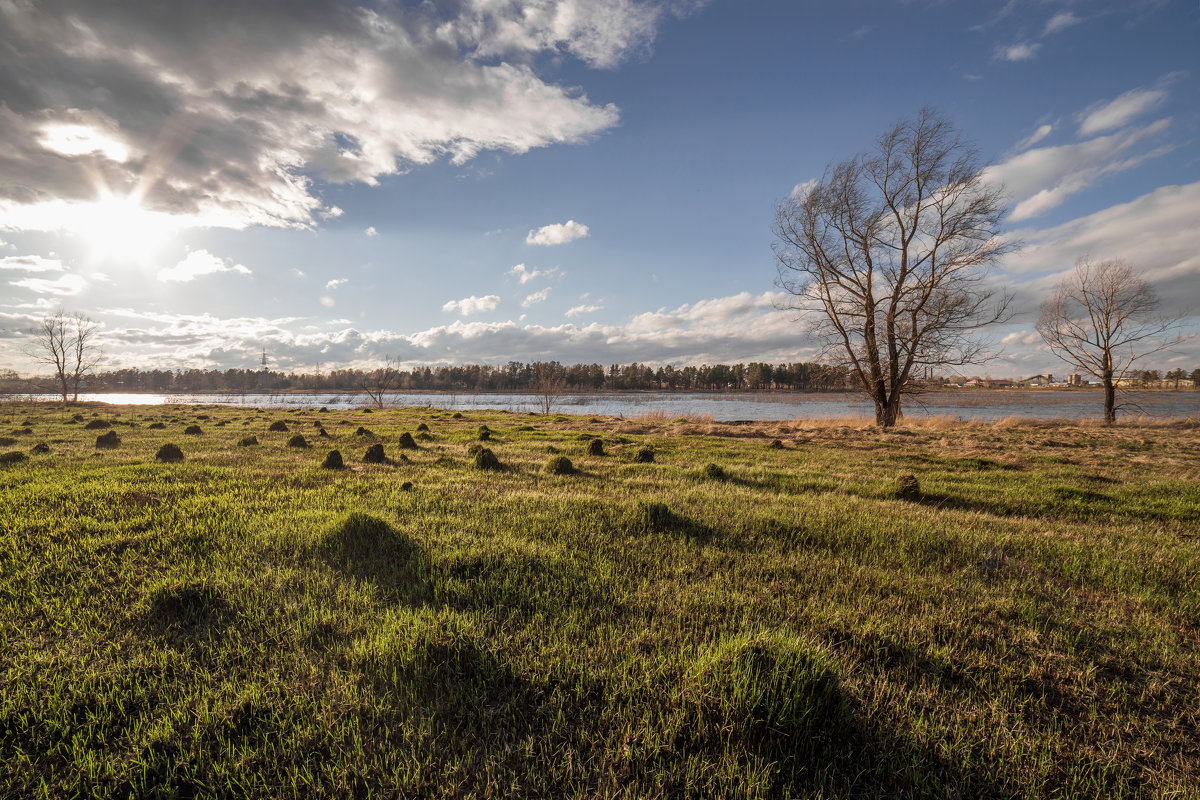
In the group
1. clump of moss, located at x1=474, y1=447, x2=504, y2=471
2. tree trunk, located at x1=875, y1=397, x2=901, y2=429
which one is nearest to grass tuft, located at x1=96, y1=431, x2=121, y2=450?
clump of moss, located at x1=474, y1=447, x2=504, y2=471

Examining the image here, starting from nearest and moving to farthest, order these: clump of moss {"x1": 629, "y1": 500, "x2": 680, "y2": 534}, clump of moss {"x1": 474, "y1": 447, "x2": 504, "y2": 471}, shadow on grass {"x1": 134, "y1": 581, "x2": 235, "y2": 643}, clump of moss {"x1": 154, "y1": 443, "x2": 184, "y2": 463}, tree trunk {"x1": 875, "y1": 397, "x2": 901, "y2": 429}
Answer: shadow on grass {"x1": 134, "y1": 581, "x2": 235, "y2": 643} → clump of moss {"x1": 629, "y1": 500, "x2": 680, "y2": 534} → clump of moss {"x1": 474, "y1": 447, "x2": 504, "y2": 471} → clump of moss {"x1": 154, "y1": 443, "x2": 184, "y2": 463} → tree trunk {"x1": 875, "y1": 397, "x2": 901, "y2": 429}

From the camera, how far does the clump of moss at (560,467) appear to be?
9.39 meters

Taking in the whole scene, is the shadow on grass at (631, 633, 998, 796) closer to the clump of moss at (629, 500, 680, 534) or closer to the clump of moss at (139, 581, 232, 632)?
the clump of moss at (629, 500, 680, 534)

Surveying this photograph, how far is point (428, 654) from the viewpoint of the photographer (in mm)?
2873

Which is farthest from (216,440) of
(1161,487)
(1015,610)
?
(1161,487)

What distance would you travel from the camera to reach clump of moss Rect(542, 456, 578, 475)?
9391 mm

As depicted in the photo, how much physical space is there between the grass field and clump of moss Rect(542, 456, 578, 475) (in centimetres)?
246

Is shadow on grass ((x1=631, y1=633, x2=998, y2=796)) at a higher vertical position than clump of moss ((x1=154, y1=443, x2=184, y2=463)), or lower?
lower

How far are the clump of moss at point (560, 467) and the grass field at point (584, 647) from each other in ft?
8.09

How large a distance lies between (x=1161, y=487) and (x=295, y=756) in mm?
14157

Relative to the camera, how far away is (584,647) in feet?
9.91

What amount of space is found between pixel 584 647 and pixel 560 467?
6.49 meters

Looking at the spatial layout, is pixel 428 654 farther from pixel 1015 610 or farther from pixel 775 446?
pixel 775 446

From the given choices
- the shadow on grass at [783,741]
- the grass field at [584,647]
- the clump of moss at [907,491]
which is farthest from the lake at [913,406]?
the shadow on grass at [783,741]
